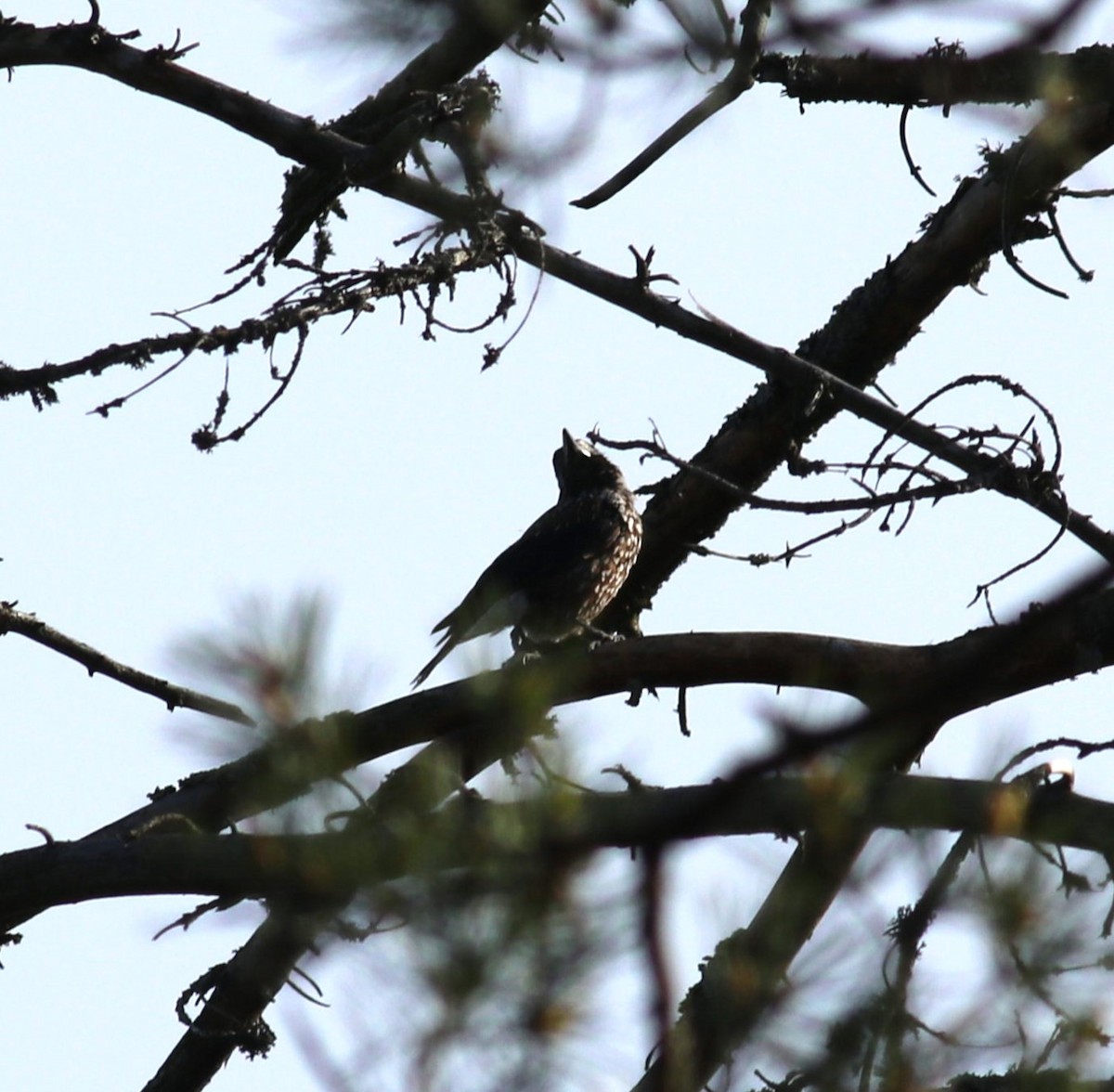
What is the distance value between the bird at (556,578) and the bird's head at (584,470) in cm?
29

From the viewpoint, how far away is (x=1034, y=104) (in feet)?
12.2

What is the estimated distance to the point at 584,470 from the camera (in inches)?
368

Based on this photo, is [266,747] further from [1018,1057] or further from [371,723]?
[371,723]

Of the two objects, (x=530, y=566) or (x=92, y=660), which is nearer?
(x=92, y=660)

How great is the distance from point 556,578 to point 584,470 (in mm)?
1356

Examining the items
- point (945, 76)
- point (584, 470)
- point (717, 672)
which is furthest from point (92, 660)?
point (584, 470)

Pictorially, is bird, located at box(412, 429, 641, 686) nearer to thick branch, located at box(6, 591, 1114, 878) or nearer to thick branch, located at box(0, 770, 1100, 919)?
thick branch, located at box(6, 591, 1114, 878)

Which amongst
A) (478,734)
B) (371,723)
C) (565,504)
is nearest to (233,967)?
(371,723)

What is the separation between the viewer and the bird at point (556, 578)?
7859 millimetres

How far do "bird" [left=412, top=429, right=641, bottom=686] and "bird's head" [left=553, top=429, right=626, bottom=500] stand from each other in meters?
0.29

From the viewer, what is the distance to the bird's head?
9205 mm

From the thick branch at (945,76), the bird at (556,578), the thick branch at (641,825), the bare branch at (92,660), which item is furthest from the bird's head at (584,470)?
the thick branch at (641,825)

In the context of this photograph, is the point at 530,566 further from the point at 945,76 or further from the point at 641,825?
the point at 641,825

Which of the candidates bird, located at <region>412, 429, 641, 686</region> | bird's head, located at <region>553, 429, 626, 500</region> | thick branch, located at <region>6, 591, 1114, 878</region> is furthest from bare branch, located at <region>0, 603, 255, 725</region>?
bird's head, located at <region>553, 429, 626, 500</region>
